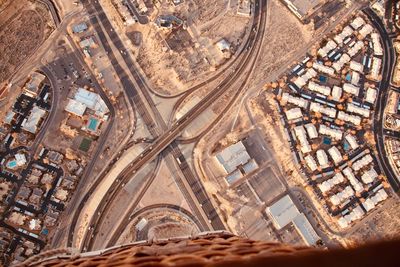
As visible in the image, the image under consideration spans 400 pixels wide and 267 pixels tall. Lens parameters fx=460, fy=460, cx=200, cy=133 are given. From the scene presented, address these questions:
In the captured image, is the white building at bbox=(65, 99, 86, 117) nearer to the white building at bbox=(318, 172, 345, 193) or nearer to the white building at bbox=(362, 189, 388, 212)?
the white building at bbox=(318, 172, 345, 193)

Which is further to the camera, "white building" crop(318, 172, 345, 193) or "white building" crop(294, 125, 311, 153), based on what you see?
"white building" crop(294, 125, 311, 153)

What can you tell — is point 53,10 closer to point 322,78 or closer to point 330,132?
point 322,78

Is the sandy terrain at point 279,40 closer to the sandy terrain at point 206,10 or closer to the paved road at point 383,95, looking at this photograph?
the sandy terrain at point 206,10

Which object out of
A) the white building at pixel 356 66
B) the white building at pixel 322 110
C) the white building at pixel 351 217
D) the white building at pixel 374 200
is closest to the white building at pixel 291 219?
the white building at pixel 351 217

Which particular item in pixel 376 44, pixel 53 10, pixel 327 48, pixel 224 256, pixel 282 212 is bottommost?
pixel 224 256

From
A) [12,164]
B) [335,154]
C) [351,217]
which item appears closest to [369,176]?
[335,154]

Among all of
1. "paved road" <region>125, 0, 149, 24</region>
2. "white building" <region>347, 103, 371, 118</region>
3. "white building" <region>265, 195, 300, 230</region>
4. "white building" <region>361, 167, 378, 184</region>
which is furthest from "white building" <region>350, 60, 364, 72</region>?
"paved road" <region>125, 0, 149, 24</region>
